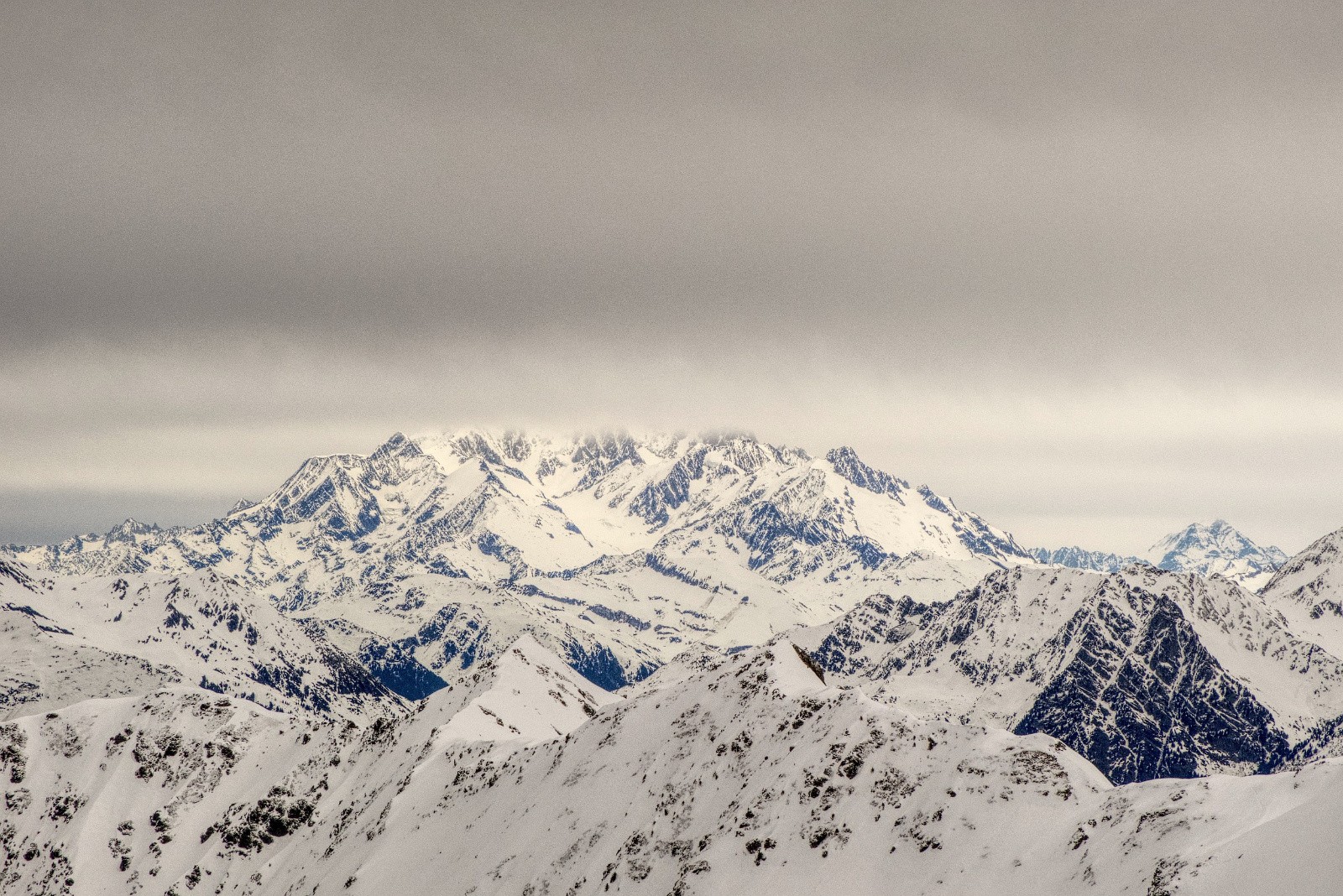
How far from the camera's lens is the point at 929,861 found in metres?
119

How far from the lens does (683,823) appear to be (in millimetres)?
143875

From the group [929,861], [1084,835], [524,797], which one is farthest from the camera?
[524,797]

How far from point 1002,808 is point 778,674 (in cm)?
5132

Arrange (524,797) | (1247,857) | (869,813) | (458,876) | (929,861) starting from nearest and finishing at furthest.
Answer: (1247,857)
(929,861)
(869,813)
(458,876)
(524,797)

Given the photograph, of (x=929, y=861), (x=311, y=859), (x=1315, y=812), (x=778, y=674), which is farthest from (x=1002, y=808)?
(x=311, y=859)

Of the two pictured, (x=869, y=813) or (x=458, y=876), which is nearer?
(x=869, y=813)

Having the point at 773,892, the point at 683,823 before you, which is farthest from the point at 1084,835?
the point at 683,823

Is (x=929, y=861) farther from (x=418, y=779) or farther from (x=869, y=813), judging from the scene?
Answer: (x=418, y=779)

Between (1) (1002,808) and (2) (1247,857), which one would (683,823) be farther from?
(2) (1247,857)

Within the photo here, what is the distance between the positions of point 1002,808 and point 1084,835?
11.6m

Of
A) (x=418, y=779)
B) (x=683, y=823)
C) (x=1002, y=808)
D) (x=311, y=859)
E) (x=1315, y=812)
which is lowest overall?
(x=311, y=859)

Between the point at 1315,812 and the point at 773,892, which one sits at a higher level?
the point at 1315,812

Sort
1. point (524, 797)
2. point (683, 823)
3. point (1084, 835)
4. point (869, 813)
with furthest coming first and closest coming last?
point (524, 797) → point (683, 823) → point (869, 813) → point (1084, 835)

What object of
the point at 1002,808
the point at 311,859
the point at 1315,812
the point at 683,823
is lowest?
the point at 311,859
